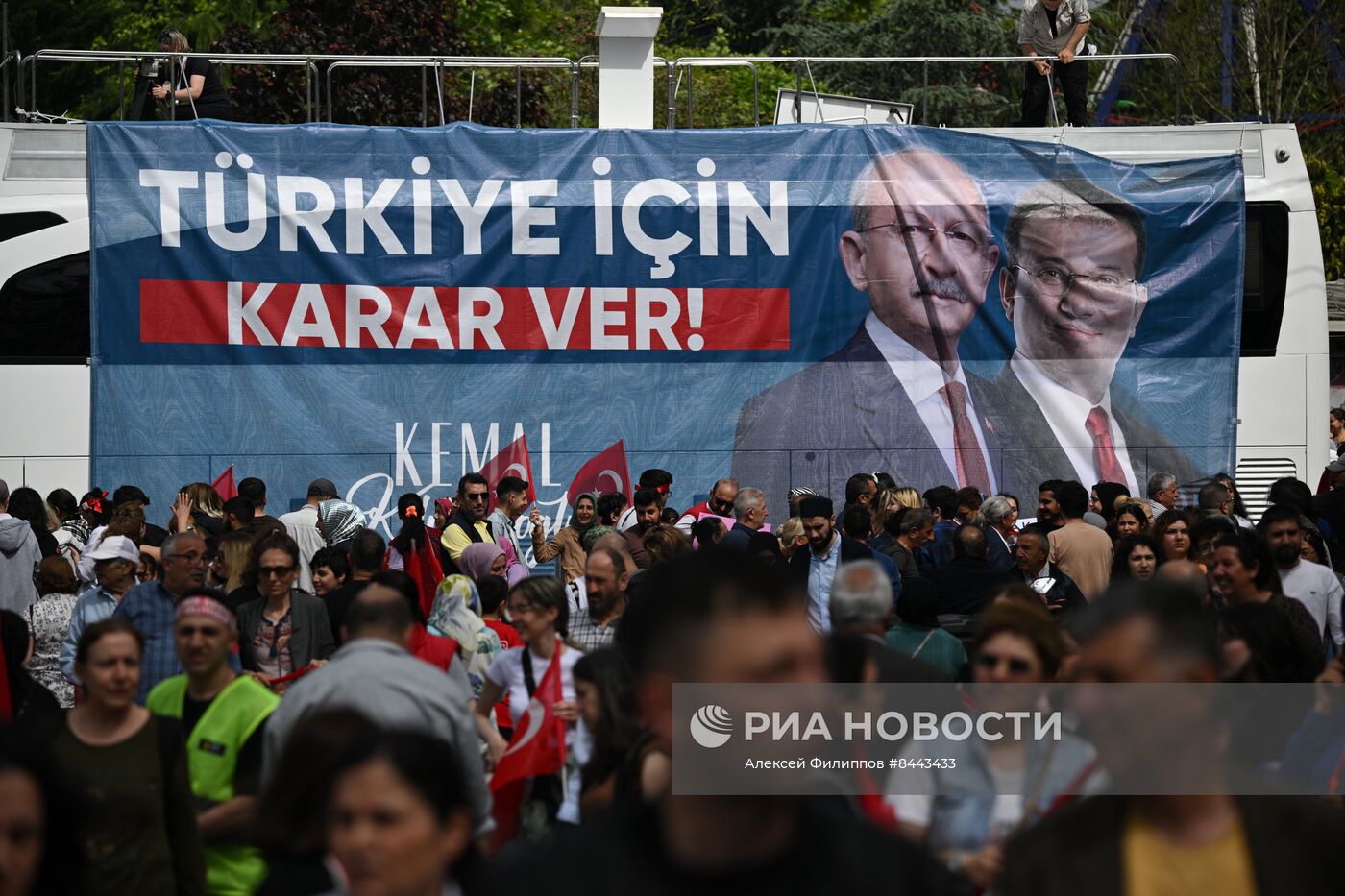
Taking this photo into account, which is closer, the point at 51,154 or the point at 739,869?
the point at 739,869

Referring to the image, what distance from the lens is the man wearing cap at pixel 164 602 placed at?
6945mm

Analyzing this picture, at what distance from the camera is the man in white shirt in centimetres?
775

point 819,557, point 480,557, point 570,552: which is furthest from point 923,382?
point 480,557

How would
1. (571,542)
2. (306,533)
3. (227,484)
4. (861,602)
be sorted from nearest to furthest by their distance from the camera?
1. (861,602)
2. (571,542)
3. (306,533)
4. (227,484)

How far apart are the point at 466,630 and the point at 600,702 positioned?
2.44 metres

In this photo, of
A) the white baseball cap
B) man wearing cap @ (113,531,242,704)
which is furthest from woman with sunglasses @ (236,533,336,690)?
the white baseball cap

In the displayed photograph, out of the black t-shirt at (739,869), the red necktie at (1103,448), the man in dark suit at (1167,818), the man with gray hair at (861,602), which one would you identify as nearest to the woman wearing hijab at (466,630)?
the man with gray hair at (861,602)

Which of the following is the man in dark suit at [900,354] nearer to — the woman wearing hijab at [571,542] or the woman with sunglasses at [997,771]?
the woman wearing hijab at [571,542]

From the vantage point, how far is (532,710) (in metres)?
5.76

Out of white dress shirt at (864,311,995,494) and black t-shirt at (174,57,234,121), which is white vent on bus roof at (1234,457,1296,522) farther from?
black t-shirt at (174,57,234,121)

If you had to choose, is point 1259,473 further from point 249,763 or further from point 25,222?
point 249,763

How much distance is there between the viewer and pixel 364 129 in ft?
48.3

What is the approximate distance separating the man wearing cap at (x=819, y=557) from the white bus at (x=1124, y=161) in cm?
730

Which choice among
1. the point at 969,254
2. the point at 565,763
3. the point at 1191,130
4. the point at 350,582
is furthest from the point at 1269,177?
the point at 565,763
